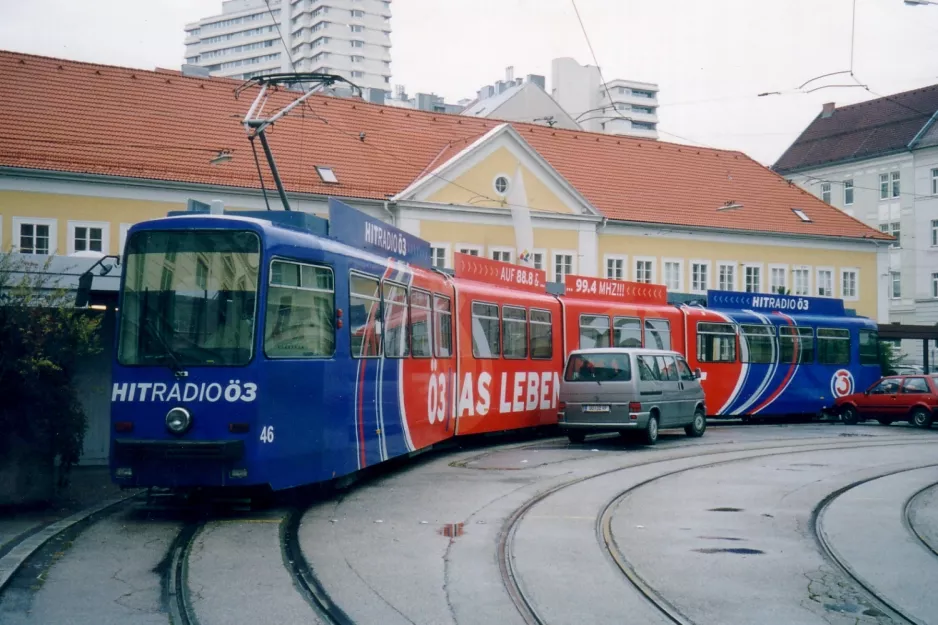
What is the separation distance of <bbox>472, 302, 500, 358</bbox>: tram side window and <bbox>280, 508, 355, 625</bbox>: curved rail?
9136 millimetres

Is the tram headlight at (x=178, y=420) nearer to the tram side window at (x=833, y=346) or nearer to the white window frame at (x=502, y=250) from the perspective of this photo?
the tram side window at (x=833, y=346)

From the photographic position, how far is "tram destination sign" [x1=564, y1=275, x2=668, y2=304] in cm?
2664

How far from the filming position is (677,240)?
48688 millimetres

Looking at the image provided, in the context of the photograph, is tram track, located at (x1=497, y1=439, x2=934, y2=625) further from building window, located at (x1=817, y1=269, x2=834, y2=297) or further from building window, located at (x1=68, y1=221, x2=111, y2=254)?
building window, located at (x1=817, y1=269, x2=834, y2=297)

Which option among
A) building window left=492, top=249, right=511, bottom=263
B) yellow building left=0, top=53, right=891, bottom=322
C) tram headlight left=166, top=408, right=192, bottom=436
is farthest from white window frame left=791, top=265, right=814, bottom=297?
tram headlight left=166, top=408, right=192, bottom=436

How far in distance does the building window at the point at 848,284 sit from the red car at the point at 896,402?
2096 cm

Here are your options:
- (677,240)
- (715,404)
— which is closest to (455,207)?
(677,240)

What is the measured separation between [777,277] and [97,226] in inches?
1166

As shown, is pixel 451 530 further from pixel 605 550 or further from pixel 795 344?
pixel 795 344

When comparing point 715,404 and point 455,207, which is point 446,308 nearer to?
point 715,404

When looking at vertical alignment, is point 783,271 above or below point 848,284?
above

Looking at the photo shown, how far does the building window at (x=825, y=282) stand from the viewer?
171ft

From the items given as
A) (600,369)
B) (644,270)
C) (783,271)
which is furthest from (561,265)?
(600,369)

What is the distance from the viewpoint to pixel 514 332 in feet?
77.0
